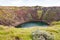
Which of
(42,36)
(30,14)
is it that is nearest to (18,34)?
(42,36)

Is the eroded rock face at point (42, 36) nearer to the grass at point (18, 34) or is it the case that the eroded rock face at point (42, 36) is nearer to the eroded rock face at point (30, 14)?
the grass at point (18, 34)

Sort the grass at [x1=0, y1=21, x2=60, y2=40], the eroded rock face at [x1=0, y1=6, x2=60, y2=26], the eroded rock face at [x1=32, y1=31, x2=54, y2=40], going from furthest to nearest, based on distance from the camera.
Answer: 1. the eroded rock face at [x1=0, y1=6, x2=60, y2=26]
2. the grass at [x1=0, y1=21, x2=60, y2=40]
3. the eroded rock face at [x1=32, y1=31, x2=54, y2=40]

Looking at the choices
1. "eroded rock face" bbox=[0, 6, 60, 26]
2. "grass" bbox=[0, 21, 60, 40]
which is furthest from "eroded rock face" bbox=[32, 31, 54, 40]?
"eroded rock face" bbox=[0, 6, 60, 26]

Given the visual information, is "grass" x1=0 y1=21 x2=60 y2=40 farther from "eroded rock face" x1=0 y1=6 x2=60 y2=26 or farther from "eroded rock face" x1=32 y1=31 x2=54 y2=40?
"eroded rock face" x1=0 y1=6 x2=60 y2=26

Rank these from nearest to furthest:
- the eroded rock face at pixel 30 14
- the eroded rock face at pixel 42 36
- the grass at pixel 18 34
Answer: the eroded rock face at pixel 42 36 < the grass at pixel 18 34 < the eroded rock face at pixel 30 14

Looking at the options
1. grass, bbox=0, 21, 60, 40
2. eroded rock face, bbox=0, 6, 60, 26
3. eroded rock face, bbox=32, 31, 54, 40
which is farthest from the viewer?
eroded rock face, bbox=0, 6, 60, 26

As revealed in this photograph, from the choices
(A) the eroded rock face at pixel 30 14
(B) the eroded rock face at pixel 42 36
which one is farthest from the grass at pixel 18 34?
(A) the eroded rock face at pixel 30 14

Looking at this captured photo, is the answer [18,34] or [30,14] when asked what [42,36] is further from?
[30,14]

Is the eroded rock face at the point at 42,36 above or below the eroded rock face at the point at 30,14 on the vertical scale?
above
